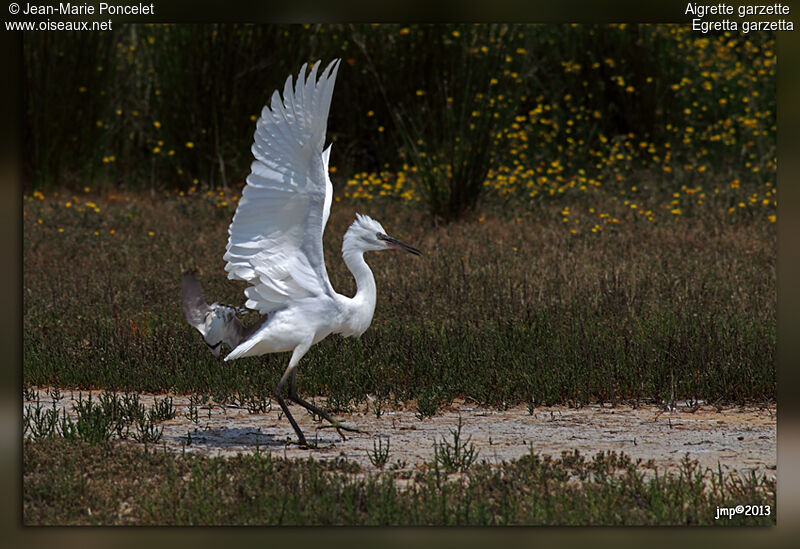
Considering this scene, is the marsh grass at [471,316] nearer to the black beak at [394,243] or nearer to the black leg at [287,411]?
the black leg at [287,411]

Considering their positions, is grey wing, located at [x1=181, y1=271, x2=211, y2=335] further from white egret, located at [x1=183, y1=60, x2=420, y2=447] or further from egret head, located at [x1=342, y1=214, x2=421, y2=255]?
egret head, located at [x1=342, y1=214, x2=421, y2=255]

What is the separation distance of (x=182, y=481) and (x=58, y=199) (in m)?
7.98

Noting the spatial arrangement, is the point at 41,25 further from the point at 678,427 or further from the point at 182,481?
the point at 678,427

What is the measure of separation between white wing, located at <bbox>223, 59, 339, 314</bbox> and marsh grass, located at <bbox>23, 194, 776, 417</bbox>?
1271 millimetres

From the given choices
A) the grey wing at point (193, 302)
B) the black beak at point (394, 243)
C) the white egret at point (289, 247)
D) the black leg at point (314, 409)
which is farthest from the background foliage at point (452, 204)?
the black beak at point (394, 243)

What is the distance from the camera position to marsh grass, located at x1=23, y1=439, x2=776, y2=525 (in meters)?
4.51

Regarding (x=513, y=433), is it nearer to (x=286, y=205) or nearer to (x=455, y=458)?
(x=455, y=458)

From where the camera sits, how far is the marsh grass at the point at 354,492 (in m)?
4.51

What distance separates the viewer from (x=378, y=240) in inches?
219

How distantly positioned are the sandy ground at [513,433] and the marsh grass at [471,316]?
0.15 m

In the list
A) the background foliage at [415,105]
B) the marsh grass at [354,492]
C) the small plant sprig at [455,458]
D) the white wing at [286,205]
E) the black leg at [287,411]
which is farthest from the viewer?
the background foliage at [415,105]

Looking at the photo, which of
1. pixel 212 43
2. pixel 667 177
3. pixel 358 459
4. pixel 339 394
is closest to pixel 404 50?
pixel 212 43

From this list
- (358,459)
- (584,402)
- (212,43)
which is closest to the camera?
(358,459)

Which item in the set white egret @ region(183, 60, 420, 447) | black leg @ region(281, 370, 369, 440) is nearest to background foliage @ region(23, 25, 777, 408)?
black leg @ region(281, 370, 369, 440)
